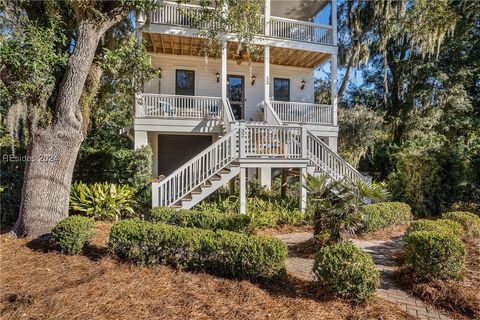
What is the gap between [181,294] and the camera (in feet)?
11.6

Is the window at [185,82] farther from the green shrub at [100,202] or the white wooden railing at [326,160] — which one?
the white wooden railing at [326,160]

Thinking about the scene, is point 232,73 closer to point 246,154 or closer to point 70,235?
point 246,154

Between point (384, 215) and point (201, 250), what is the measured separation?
5290 millimetres

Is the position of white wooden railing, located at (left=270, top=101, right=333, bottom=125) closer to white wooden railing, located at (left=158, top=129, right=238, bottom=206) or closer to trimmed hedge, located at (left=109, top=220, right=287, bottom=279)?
white wooden railing, located at (left=158, top=129, right=238, bottom=206)

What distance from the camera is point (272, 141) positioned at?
791cm

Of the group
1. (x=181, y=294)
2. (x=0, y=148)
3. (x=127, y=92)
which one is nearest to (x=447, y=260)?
(x=181, y=294)

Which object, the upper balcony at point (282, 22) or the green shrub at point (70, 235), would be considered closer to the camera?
the green shrub at point (70, 235)

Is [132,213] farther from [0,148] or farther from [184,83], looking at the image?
[184,83]

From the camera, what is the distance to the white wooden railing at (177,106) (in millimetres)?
9727

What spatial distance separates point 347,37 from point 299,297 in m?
15.3

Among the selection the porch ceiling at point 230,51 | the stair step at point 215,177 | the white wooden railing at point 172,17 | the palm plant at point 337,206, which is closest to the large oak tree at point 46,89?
the stair step at point 215,177

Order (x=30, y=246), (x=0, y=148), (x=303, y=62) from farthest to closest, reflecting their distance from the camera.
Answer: (x=303, y=62)
(x=0, y=148)
(x=30, y=246)

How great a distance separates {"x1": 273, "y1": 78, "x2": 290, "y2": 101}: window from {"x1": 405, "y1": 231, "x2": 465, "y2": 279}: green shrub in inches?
386

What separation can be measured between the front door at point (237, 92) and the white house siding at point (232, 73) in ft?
0.59
